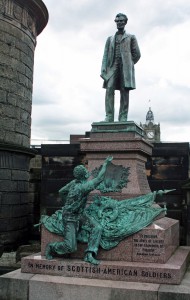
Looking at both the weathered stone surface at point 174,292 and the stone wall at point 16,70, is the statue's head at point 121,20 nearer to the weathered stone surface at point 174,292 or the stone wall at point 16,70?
the weathered stone surface at point 174,292

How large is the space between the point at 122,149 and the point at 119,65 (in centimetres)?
189

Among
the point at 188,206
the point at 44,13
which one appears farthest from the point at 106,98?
the point at 44,13

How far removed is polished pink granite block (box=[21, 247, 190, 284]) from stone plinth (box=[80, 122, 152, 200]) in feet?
4.85

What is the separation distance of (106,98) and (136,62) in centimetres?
101

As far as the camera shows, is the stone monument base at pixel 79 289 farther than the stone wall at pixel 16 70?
No

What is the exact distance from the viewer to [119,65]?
8.48 meters

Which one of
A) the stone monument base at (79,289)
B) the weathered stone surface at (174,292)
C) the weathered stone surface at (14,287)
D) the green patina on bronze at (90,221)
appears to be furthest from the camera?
the green patina on bronze at (90,221)

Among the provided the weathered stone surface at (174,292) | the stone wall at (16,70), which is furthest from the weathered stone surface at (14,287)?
the stone wall at (16,70)

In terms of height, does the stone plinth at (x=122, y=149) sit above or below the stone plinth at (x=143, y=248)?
above

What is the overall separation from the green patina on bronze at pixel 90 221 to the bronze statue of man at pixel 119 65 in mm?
1998

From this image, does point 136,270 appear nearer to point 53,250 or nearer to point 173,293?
point 173,293

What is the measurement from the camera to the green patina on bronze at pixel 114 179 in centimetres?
758

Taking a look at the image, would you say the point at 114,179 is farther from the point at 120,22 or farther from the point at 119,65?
the point at 120,22

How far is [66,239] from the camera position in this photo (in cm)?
656
